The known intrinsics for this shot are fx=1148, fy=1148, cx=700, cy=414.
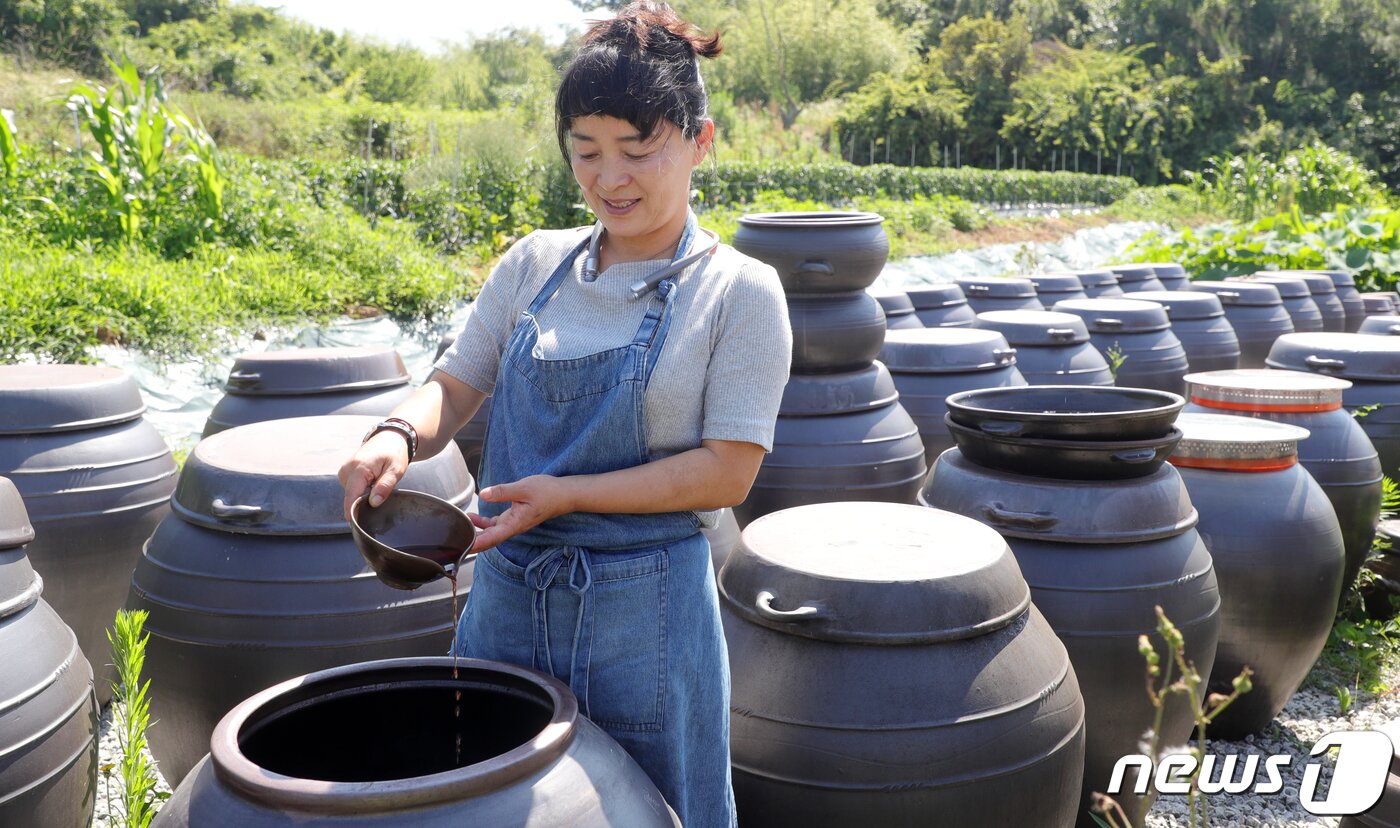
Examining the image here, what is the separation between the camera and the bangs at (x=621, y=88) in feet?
5.64

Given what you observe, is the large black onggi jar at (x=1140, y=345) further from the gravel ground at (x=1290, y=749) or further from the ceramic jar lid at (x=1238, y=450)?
the ceramic jar lid at (x=1238, y=450)

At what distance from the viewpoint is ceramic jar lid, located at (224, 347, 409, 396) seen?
3.90 metres

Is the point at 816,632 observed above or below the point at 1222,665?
above

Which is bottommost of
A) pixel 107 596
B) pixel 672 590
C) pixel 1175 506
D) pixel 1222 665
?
pixel 1222 665

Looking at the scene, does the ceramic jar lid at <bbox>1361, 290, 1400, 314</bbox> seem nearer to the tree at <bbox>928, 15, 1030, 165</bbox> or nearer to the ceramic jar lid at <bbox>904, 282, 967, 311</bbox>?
the ceramic jar lid at <bbox>904, 282, 967, 311</bbox>

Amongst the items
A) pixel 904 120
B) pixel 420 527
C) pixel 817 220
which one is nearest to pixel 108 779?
pixel 420 527

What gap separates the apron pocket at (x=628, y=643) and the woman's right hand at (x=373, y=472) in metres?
0.34

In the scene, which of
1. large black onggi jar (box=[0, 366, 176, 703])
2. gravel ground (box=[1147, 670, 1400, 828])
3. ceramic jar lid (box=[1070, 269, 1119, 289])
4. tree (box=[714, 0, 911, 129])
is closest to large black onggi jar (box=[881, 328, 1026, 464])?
gravel ground (box=[1147, 670, 1400, 828])

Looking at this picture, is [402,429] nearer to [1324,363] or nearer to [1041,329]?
[1041,329]

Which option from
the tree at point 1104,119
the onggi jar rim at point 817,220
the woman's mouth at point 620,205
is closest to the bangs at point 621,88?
the woman's mouth at point 620,205

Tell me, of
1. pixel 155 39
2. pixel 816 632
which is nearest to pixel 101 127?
pixel 816 632

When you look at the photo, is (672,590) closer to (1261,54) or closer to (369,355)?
(369,355)

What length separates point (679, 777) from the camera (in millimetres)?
1854

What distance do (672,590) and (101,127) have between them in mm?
8805
